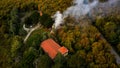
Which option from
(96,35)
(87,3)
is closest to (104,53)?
(96,35)

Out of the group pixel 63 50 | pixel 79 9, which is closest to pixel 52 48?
pixel 63 50

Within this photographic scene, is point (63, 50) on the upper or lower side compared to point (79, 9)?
lower

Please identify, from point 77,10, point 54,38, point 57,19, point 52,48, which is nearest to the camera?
point 52,48

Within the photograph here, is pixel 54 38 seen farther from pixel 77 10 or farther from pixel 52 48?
pixel 77 10

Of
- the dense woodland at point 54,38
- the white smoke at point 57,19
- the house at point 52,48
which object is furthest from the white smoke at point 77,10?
the house at point 52,48

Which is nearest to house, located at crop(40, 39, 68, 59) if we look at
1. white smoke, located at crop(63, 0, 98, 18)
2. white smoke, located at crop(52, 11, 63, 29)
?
white smoke, located at crop(52, 11, 63, 29)

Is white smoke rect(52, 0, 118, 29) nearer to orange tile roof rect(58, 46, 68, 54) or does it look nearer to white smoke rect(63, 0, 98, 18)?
white smoke rect(63, 0, 98, 18)

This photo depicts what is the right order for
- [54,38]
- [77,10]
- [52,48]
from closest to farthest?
1. [52,48]
2. [54,38]
3. [77,10]

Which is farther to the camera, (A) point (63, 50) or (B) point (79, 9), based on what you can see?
(B) point (79, 9)
